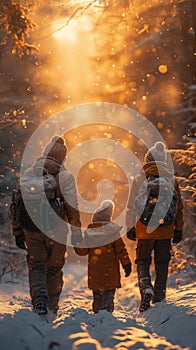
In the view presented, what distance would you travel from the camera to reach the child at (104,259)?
6504 millimetres

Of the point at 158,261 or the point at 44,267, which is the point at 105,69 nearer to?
the point at 158,261

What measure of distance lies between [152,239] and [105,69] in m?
14.6

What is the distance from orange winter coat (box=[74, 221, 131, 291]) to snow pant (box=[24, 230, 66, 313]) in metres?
0.65

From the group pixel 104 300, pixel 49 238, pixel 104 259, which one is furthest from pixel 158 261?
pixel 49 238

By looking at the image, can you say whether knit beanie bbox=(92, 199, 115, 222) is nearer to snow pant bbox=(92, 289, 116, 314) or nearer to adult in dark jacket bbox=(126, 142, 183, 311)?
adult in dark jacket bbox=(126, 142, 183, 311)

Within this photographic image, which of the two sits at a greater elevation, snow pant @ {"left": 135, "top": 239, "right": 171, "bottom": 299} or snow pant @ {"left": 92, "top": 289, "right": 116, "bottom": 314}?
snow pant @ {"left": 135, "top": 239, "right": 171, "bottom": 299}

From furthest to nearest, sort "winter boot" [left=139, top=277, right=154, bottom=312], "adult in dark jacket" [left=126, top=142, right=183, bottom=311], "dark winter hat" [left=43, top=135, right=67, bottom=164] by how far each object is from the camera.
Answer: "adult in dark jacket" [left=126, top=142, right=183, bottom=311]
"winter boot" [left=139, top=277, right=154, bottom=312]
"dark winter hat" [left=43, top=135, right=67, bottom=164]

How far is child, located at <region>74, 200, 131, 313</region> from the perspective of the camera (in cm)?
650

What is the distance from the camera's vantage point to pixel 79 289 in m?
12.6

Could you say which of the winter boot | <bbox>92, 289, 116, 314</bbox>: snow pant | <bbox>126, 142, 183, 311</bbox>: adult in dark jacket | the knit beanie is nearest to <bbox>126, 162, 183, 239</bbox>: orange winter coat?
<bbox>126, 142, 183, 311</bbox>: adult in dark jacket

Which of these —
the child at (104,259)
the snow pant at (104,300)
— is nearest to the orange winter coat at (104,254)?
the child at (104,259)

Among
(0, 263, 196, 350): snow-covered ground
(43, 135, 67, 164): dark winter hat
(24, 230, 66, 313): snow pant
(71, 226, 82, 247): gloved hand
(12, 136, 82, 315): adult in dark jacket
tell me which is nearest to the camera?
(0, 263, 196, 350): snow-covered ground

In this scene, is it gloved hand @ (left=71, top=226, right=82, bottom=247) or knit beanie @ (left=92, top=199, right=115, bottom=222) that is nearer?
gloved hand @ (left=71, top=226, right=82, bottom=247)

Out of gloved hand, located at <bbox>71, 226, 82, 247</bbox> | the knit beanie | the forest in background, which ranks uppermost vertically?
the forest in background
